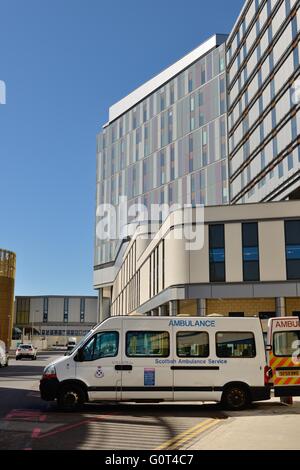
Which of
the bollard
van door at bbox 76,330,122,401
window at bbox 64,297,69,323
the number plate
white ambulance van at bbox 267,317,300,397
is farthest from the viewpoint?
window at bbox 64,297,69,323

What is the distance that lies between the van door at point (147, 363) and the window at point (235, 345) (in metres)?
1.39

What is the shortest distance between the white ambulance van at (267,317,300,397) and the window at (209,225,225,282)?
19.5 metres

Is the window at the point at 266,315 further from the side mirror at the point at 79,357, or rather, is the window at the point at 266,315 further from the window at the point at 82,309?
the window at the point at 82,309

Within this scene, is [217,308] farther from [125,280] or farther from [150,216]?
[150,216]

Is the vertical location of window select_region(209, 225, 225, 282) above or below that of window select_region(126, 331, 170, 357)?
above

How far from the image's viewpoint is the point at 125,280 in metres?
77.0

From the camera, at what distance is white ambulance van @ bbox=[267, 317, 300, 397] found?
55.5ft

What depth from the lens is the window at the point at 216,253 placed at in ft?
126

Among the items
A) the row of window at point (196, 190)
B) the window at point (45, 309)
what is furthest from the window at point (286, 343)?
the window at point (45, 309)

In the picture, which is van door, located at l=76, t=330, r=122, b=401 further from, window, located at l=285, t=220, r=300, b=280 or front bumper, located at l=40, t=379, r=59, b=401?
window, located at l=285, t=220, r=300, b=280

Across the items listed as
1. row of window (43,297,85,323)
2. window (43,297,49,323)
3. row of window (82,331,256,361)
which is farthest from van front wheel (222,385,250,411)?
window (43,297,49,323)

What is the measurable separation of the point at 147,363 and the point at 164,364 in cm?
45

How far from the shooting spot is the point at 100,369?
48.8ft


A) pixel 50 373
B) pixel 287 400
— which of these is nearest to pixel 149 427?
pixel 50 373
